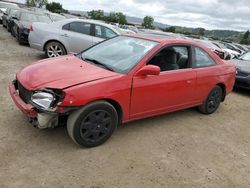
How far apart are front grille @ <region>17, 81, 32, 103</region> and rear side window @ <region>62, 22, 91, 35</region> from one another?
5357 mm

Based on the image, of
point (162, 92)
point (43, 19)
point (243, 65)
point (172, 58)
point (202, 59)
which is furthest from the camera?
point (43, 19)

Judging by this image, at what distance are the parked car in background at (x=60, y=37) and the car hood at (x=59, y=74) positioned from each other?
15.1 feet

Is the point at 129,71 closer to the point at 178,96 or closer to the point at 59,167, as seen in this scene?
the point at 178,96

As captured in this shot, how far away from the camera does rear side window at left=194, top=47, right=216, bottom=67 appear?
5156 millimetres

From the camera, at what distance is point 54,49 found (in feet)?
29.0

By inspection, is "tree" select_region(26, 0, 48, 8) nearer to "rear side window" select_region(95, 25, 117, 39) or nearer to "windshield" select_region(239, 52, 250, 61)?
"rear side window" select_region(95, 25, 117, 39)

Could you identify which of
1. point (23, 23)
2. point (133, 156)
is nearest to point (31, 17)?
point (23, 23)

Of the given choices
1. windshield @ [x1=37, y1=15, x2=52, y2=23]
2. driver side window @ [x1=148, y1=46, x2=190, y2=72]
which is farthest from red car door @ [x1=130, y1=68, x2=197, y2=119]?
windshield @ [x1=37, y1=15, x2=52, y2=23]

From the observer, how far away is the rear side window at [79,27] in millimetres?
8914

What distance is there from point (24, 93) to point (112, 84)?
1221 millimetres

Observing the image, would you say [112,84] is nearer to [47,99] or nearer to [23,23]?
[47,99]

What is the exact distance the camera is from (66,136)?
4055mm

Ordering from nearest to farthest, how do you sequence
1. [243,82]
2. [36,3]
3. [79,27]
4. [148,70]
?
1. [148,70]
2. [243,82]
3. [79,27]
4. [36,3]

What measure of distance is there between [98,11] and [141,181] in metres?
74.5
